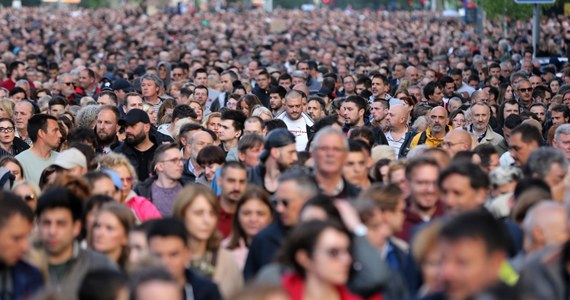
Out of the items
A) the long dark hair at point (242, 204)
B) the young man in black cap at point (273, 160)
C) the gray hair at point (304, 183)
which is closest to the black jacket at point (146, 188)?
the young man in black cap at point (273, 160)

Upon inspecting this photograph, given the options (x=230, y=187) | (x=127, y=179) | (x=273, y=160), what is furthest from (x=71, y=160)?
(x=230, y=187)

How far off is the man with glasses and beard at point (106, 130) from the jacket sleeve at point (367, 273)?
27.7 ft

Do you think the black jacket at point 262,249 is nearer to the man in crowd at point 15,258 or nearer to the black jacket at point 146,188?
the man in crowd at point 15,258

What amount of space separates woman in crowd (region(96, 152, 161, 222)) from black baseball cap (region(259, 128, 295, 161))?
101 cm

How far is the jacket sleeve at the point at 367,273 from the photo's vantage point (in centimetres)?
871

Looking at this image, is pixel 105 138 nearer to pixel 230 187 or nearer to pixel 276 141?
pixel 276 141

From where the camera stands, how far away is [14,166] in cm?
1466

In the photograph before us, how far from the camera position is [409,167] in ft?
36.1

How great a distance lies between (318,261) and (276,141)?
449cm

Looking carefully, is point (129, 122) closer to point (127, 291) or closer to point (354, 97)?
point (354, 97)

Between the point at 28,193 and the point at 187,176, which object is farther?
the point at 187,176

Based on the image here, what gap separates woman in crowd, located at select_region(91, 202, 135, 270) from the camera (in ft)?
32.7

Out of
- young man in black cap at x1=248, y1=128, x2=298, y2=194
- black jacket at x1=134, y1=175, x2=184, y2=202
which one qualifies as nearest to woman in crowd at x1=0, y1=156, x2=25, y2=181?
black jacket at x1=134, y1=175, x2=184, y2=202

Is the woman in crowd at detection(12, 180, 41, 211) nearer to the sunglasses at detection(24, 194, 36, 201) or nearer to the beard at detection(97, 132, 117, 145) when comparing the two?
the sunglasses at detection(24, 194, 36, 201)
